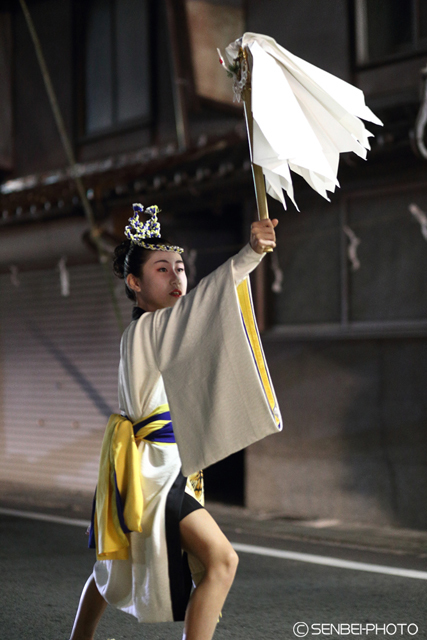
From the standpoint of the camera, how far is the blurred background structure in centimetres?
816

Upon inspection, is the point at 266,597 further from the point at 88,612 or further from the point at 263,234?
the point at 263,234

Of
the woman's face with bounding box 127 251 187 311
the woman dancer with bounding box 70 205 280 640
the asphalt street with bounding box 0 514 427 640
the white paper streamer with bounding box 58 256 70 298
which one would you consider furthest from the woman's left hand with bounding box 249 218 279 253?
the white paper streamer with bounding box 58 256 70 298

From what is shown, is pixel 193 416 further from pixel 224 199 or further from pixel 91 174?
pixel 91 174

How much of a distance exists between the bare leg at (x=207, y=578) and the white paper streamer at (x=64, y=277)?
353 inches

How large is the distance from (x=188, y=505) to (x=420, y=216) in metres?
5.62

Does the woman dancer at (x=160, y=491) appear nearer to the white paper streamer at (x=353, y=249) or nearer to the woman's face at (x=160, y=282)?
the woman's face at (x=160, y=282)

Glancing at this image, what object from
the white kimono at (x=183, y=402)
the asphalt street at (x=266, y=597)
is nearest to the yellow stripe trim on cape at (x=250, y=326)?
the white kimono at (x=183, y=402)

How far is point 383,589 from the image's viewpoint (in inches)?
207

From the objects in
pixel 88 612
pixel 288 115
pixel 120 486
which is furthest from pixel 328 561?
pixel 288 115

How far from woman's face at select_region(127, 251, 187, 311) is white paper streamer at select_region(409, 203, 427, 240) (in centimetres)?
511

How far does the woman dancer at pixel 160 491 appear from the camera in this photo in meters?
3.14

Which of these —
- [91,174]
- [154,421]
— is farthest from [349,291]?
[154,421]

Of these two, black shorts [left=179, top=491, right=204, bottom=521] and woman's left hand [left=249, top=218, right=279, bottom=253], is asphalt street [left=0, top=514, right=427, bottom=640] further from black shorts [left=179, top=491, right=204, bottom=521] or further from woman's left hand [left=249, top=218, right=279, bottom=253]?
woman's left hand [left=249, top=218, right=279, bottom=253]

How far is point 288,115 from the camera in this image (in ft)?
9.68
